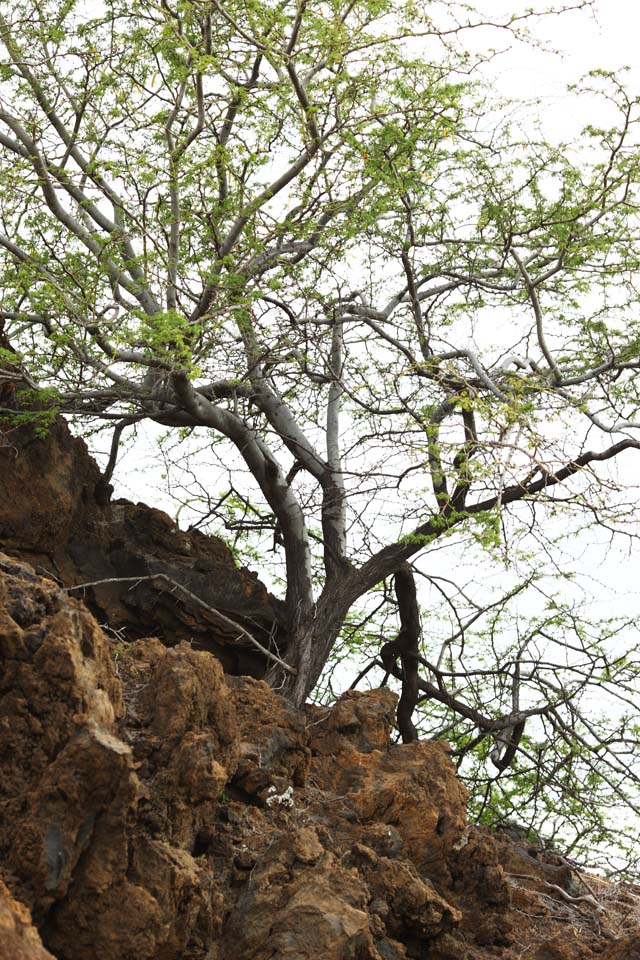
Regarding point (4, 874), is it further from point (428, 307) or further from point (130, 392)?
point (428, 307)

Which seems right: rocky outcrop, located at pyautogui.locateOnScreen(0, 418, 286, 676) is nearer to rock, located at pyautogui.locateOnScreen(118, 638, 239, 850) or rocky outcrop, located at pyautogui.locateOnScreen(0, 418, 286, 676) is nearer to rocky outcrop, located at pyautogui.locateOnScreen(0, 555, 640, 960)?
rocky outcrop, located at pyautogui.locateOnScreen(0, 555, 640, 960)

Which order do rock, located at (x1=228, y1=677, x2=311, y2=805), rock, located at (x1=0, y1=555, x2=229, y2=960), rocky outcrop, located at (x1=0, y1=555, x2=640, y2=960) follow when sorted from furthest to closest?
rock, located at (x1=228, y1=677, x2=311, y2=805), rocky outcrop, located at (x1=0, y1=555, x2=640, y2=960), rock, located at (x1=0, y1=555, x2=229, y2=960)

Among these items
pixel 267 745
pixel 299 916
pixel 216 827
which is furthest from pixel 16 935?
pixel 267 745

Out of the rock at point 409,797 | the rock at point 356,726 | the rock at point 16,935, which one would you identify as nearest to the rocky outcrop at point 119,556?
the rock at point 356,726

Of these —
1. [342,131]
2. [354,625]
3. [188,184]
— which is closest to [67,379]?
[188,184]

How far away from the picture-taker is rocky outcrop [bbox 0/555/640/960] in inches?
190

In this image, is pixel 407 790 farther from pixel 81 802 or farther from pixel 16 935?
pixel 16 935

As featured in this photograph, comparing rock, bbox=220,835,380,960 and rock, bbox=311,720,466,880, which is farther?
rock, bbox=311,720,466,880

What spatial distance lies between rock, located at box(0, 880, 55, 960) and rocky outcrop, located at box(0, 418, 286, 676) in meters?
5.47

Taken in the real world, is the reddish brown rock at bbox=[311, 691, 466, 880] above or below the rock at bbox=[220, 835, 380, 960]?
above

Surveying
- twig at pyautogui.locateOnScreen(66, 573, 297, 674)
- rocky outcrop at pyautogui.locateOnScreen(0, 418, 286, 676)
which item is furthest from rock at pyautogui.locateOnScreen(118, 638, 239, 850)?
rocky outcrop at pyautogui.locateOnScreen(0, 418, 286, 676)

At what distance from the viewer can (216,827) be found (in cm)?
632

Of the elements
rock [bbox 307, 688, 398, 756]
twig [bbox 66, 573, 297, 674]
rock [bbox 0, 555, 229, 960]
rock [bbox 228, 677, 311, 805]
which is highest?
twig [bbox 66, 573, 297, 674]

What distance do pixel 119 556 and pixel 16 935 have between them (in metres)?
6.67
